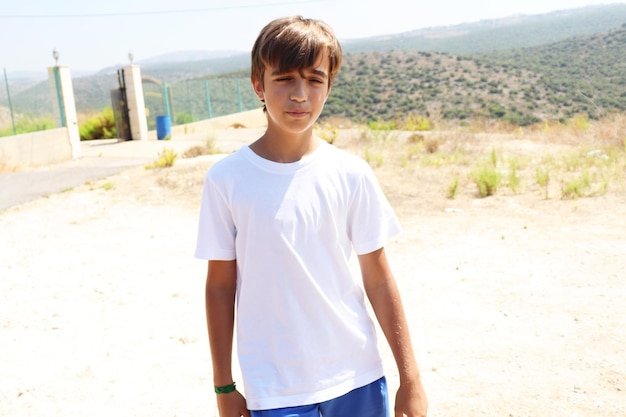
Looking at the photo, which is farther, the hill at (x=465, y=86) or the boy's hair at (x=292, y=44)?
the hill at (x=465, y=86)

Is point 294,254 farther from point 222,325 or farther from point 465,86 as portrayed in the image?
point 465,86

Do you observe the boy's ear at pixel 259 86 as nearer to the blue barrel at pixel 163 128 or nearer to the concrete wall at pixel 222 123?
the blue barrel at pixel 163 128

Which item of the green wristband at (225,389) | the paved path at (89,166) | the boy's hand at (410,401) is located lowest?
the paved path at (89,166)

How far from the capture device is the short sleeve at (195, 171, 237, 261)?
1576 mm

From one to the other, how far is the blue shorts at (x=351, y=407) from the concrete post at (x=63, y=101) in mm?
14171

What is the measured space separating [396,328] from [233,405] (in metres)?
0.47

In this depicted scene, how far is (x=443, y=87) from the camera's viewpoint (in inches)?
1572

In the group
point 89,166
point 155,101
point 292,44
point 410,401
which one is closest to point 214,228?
point 292,44

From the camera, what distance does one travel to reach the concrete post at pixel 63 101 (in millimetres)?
14453

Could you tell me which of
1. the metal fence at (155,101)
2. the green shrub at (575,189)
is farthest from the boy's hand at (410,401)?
the metal fence at (155,101)

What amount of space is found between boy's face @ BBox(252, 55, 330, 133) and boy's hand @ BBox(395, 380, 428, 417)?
731 mm

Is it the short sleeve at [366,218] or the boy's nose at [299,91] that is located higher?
the boy's nose at [299,91]

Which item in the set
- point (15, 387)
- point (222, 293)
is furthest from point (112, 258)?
point (222, 293)

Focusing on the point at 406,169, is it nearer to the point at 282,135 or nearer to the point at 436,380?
the point at 436,380
